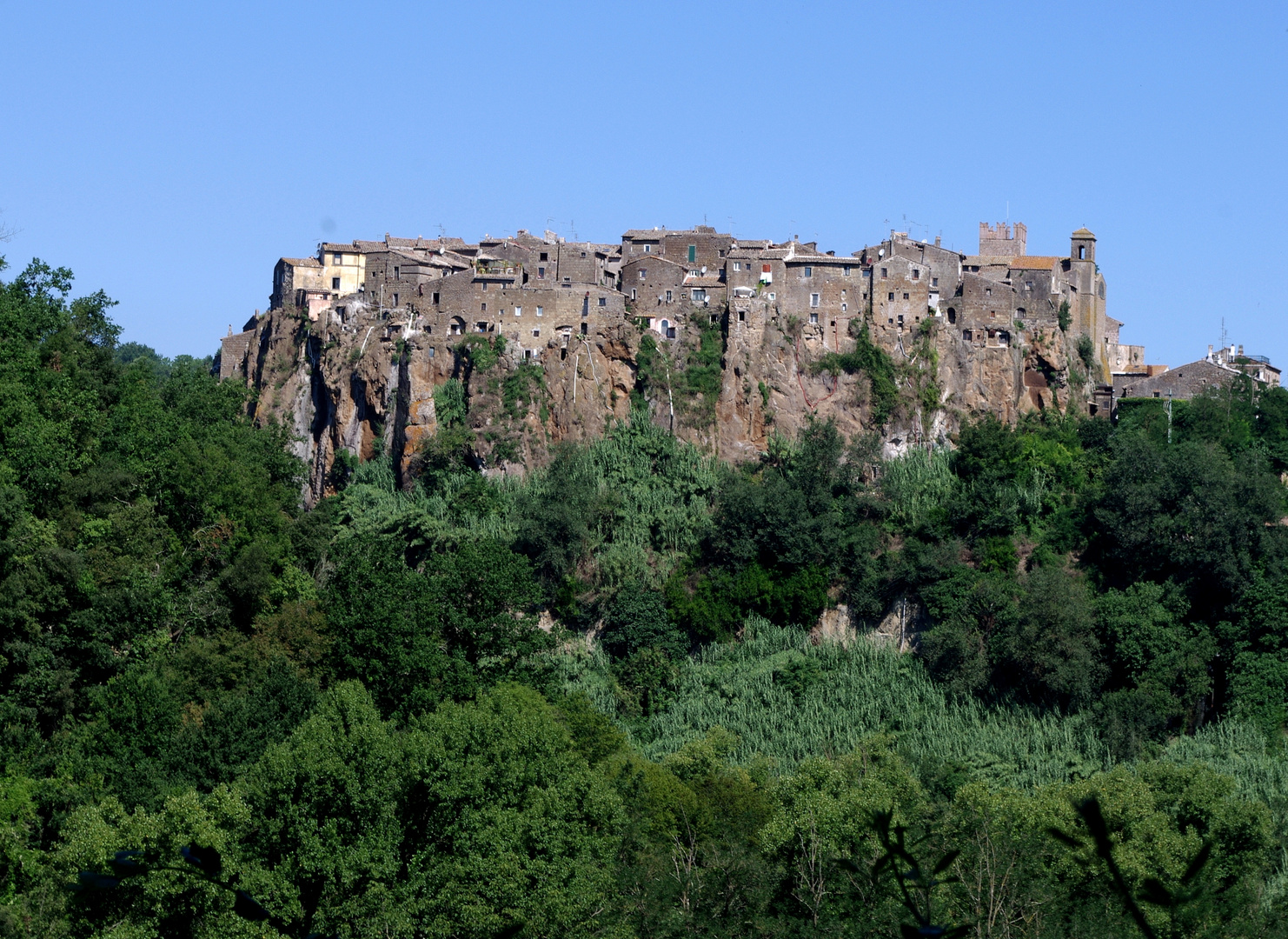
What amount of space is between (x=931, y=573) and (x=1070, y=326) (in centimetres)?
1580

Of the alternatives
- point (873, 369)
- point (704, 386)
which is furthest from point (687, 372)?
point (873, 369)

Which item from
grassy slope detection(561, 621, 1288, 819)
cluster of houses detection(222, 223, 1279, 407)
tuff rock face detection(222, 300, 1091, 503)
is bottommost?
grassy slope detection(561, 621, 1288, 819)

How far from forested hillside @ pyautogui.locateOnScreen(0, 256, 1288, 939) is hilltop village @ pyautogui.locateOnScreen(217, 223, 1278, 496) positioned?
1508 millimetres

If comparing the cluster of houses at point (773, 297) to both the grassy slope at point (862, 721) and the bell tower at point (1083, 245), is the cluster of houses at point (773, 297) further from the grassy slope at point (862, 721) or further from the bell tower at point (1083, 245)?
the grassy slope at point (862, 721)

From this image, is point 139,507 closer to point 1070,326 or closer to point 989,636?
point 989,636

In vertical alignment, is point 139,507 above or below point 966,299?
below

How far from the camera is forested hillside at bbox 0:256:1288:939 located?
30.8m

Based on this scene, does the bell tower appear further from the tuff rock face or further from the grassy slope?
the grassy slope

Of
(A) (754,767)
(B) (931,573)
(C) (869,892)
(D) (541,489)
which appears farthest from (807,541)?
(C) (869,892)

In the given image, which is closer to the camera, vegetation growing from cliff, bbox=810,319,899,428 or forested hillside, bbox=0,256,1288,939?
forested hillside, bbox=0,256,1288,939

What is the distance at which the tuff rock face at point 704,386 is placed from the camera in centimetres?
6234

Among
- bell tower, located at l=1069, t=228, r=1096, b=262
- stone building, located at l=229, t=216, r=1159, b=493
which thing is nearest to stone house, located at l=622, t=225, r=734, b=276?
stone building, located at l=229, t=216, r=1159, b=493

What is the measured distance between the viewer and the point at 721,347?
209 feet

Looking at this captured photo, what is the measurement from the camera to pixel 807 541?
185 feet
